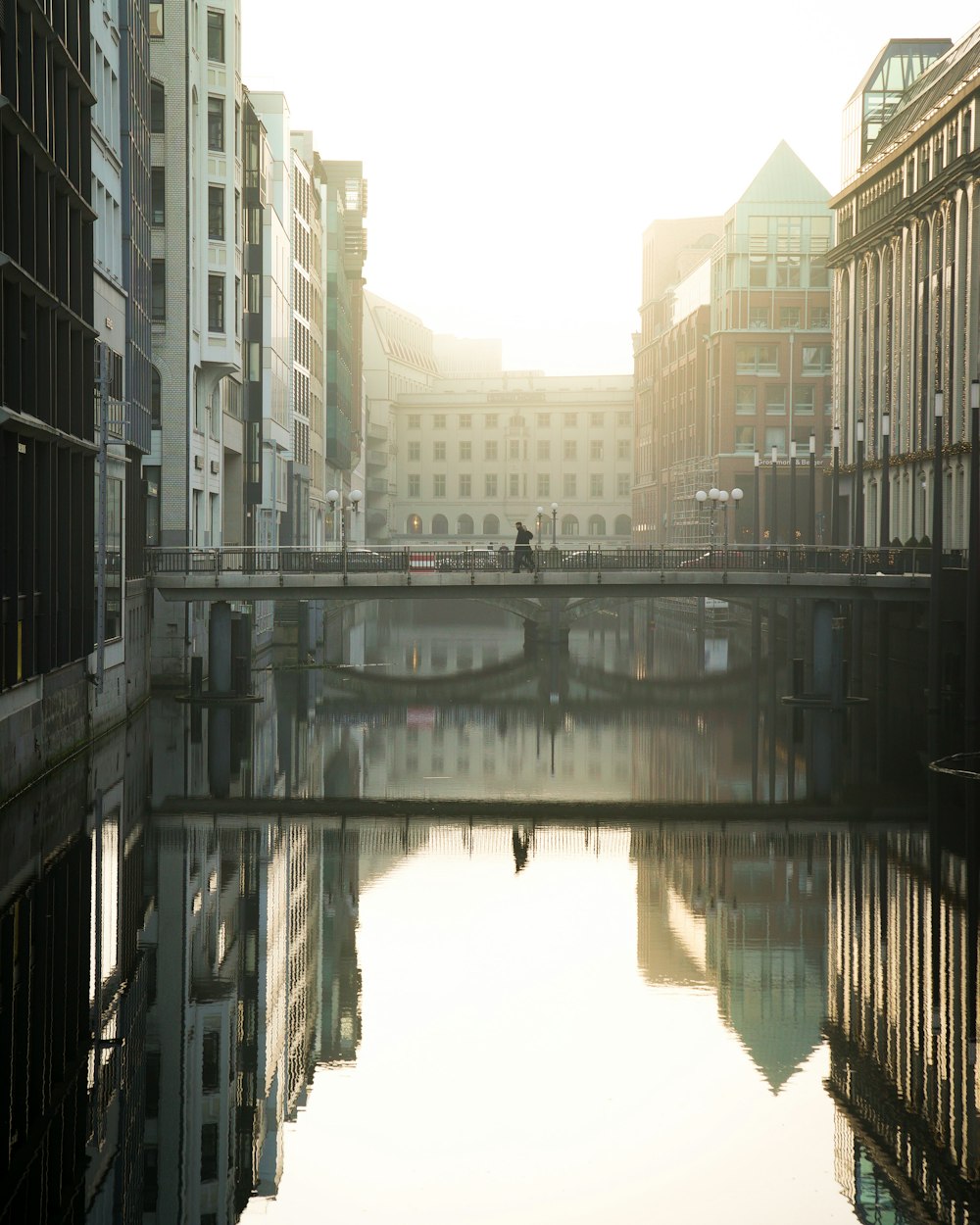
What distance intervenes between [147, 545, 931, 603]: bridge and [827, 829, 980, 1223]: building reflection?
89.3ft

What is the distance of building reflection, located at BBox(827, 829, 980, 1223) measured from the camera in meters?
14.6

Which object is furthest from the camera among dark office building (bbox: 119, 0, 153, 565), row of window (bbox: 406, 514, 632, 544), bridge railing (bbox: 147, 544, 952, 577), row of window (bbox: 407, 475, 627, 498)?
row of window (bbox: 407, 475, 627, 498)

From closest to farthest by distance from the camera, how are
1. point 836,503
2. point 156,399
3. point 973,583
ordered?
point 973,583 < point 156,399 < point 836,503

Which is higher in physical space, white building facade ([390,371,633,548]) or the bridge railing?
white building facade ([390,371,633,548])

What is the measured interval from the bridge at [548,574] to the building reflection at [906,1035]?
89.3 feet

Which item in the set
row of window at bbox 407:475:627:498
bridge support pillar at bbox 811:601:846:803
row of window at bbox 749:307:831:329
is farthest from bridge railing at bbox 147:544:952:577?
row of window at bbox 407:475:627:498

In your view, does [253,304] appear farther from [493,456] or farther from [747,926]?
[493,456]

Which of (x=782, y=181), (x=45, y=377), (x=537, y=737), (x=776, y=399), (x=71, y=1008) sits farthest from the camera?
(x=776, y=399)

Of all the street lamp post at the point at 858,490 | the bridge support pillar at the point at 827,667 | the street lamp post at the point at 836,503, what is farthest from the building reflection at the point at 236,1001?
the street lamp post at the point at 836,503

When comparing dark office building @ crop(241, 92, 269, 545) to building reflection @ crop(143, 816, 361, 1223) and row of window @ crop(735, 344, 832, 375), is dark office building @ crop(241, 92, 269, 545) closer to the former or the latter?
row of window @ crop(735, 344, 832, 375)

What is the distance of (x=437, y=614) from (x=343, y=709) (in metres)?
74.6

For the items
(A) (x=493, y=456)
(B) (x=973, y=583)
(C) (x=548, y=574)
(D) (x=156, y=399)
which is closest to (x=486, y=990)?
(B) (x=973, y=583)

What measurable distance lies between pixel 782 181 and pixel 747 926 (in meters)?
96.8

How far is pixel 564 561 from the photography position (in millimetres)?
59656
